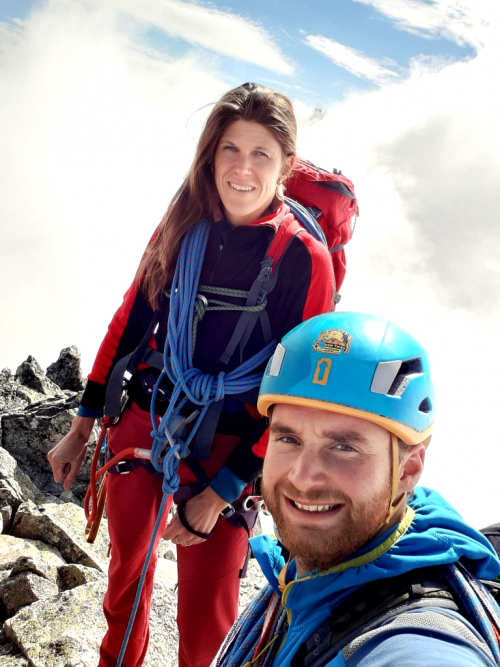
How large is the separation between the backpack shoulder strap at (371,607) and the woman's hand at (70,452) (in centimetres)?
217

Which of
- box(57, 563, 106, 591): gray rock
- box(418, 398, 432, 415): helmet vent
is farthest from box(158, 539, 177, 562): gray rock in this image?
box(418, 398, 432, 415): helmet vent

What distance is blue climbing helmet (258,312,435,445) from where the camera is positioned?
6.81ft

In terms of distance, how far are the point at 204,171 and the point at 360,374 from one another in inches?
64.4

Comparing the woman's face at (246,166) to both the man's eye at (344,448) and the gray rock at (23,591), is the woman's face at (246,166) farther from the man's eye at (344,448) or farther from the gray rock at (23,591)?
the gray rock at (23,591)

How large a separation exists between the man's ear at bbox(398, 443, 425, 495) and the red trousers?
48.3 inches

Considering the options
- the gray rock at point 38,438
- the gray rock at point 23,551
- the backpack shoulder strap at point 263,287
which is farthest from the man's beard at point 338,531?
the gray rock at point 38,438

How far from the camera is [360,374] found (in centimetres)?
213

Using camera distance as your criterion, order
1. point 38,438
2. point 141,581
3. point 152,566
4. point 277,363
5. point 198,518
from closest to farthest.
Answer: point 277,363 → point 198,518 → point 141,581 → point 152,566 → point 38,438

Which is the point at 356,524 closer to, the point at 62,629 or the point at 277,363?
the point at 277,363

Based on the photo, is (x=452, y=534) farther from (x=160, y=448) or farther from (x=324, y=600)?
(x=160, y=448)

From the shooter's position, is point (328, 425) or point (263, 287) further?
point (263, 287)

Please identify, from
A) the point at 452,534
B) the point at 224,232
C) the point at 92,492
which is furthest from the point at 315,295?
the point at 92,492

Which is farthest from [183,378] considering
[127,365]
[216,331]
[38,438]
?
[38,438]

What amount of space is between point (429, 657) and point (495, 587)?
1.72ft
